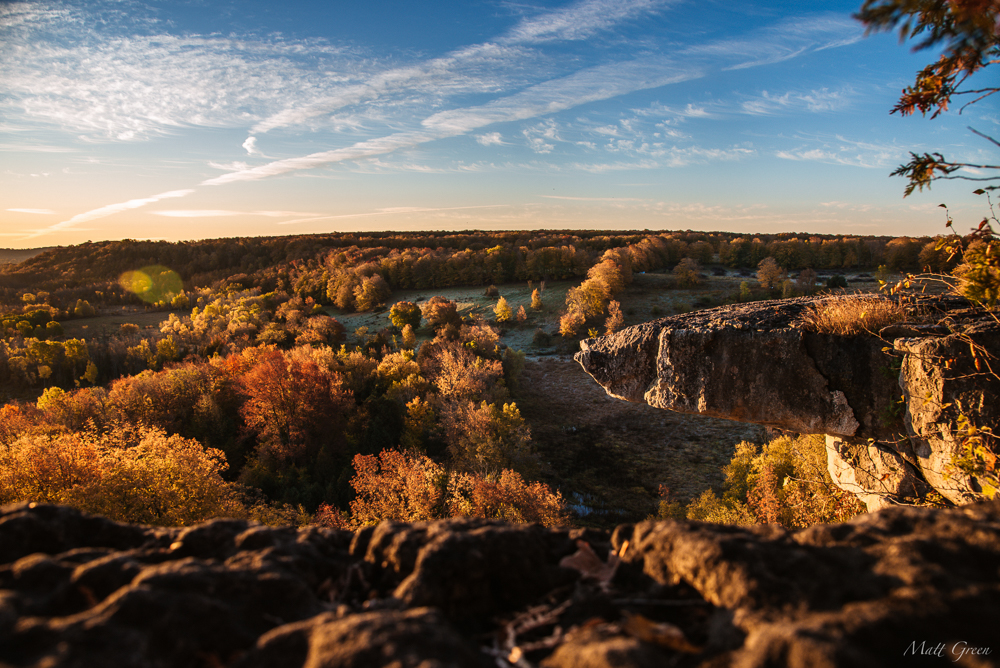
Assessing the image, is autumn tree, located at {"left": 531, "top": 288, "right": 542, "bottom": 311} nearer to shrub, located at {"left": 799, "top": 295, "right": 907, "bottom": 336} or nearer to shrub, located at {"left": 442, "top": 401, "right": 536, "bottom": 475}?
shrub, located at {"left": 442, "top": 401, "right": 536, "bottom": 475}

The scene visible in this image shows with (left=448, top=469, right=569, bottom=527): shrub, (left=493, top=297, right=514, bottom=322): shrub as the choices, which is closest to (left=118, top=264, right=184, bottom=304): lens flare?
(left=493, top=297, right=514, bottom=322): shrub

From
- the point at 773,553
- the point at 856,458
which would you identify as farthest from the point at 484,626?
the point at 856,458

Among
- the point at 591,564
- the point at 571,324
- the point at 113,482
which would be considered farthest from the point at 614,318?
the point at 591,564

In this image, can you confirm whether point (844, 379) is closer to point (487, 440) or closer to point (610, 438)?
point (487, 440)

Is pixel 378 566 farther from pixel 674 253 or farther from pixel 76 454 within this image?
pixel 674 253

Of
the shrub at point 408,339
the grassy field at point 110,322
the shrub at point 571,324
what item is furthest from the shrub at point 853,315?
the grassy field at point 110,322

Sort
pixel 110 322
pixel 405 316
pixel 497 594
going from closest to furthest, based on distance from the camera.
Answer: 1. pixel 497 594
2. pixel 405 316
3. pixel 110 322
